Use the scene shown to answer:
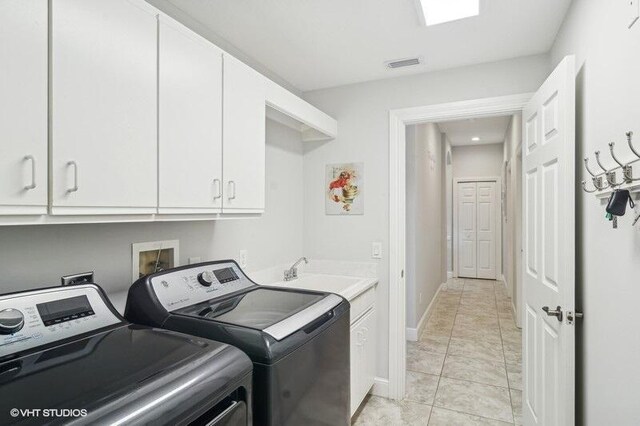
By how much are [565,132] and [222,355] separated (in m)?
1.65

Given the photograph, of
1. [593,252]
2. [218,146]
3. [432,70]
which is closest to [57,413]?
[218,146]

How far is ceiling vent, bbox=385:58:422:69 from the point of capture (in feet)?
7.76

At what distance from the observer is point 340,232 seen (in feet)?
9.28

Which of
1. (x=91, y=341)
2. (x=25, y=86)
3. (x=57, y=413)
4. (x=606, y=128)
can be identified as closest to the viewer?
(x=57, y=413)

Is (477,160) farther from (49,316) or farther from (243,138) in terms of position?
(49,316)

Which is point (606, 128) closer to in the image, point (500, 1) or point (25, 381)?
point (500, 1)

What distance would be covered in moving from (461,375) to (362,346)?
118cm

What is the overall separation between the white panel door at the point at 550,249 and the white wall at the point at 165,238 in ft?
5.33

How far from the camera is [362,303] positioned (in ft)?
7.85

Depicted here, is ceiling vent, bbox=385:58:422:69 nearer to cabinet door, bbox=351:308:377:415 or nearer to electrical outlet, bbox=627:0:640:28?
electrical outlet, bbox=627:0:640:28

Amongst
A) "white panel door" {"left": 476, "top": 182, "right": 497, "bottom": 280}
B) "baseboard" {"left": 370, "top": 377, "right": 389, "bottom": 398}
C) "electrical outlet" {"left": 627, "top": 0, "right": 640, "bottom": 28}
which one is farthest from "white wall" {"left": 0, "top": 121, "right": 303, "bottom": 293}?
"white panel door" {"left": 476, "top": 182, "right": 497, "bottom": 280}

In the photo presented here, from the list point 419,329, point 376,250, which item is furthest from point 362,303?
point 419,329

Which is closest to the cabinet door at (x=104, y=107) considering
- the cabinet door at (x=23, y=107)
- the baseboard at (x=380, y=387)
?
the cabinet door at (x=23, y=107)

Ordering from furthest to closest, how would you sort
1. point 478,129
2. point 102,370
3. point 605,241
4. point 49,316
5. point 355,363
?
point 478,129 → point 355,363 → point 605,241 → point 49,316 → point 102,370
